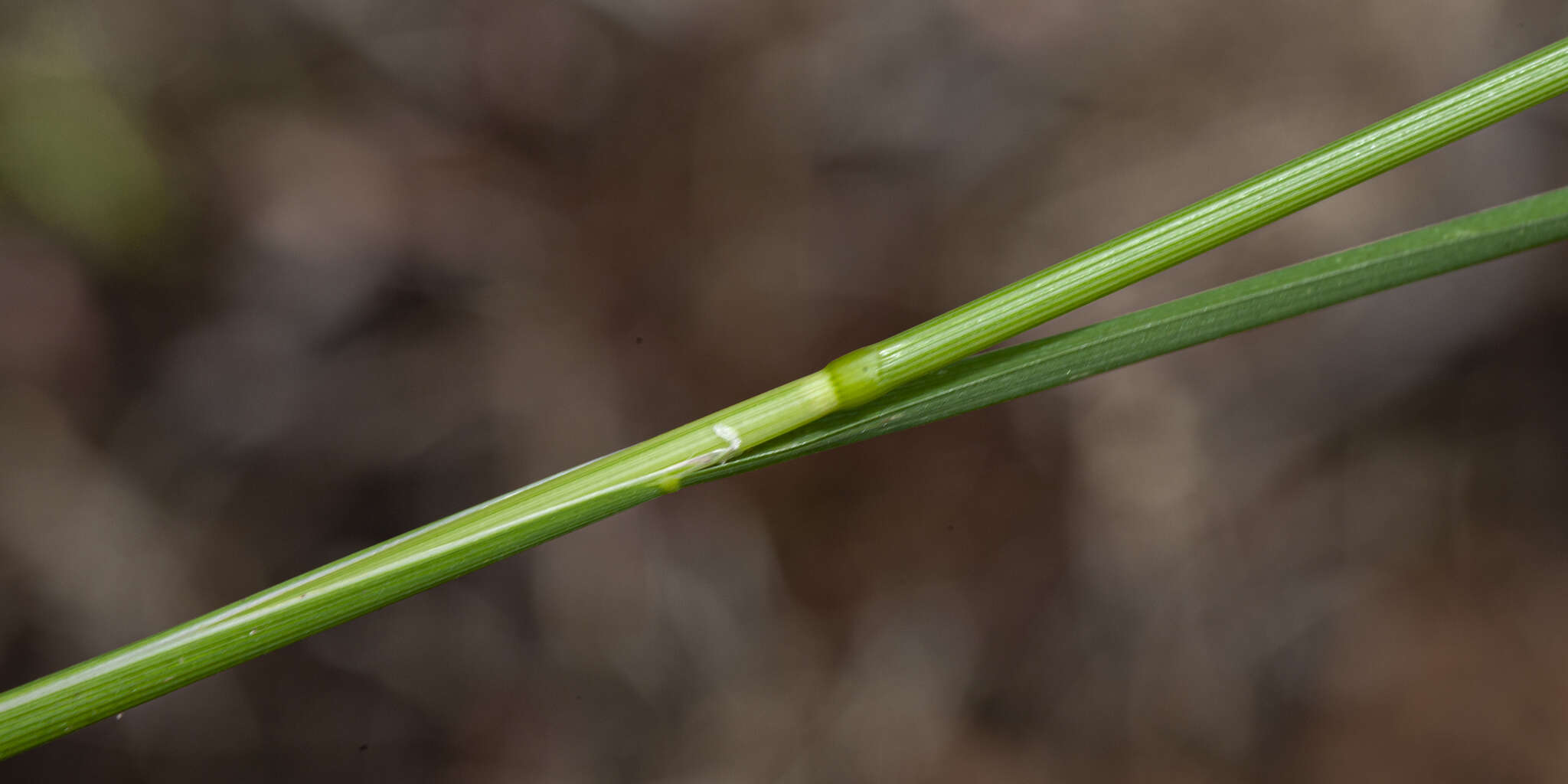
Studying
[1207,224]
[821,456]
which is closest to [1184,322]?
[1207,224]

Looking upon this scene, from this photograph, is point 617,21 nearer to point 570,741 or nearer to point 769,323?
point 769,323

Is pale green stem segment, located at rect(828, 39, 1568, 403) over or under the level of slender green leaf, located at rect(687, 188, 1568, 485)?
over

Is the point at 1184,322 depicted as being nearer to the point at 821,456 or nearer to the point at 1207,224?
the point at 1207,224

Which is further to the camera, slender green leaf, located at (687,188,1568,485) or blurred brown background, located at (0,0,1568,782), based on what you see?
blurred brown background, located at (0,0,1568,782)

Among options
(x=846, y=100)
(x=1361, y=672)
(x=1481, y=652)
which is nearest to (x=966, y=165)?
(x=846, y=100)

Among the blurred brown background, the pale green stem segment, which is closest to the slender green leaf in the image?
the pale green stem segment

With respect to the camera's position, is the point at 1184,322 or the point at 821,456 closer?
the point at 1184,322

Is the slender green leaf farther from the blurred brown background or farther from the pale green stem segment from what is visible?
the blurred brown background
